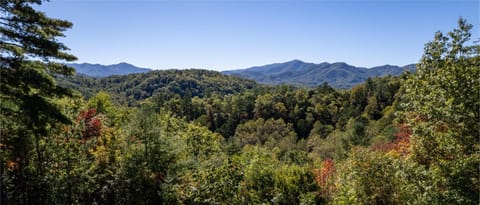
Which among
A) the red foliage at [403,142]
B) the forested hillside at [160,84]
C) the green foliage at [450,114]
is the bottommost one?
the forested hillside at [160,84]

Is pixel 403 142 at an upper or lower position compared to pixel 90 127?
lower

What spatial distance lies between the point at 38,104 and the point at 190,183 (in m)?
5.39

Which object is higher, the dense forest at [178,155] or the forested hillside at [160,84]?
the dense forest at [178,155]

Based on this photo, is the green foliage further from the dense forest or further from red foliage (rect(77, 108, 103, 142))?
red foliage (rect(77, 108, 103, 142))

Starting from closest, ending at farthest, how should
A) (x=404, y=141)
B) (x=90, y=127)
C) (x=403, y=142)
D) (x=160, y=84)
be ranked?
(x=90, y=127), (x=403, y=142), (x=404, y=141), (x=160, y=84)

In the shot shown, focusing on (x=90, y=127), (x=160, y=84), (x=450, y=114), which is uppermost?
(x=450, y=114)

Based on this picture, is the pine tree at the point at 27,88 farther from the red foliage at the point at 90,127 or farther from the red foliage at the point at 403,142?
the red foliage at the point at 403,142

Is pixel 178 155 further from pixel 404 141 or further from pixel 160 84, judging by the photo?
pixel 160 84

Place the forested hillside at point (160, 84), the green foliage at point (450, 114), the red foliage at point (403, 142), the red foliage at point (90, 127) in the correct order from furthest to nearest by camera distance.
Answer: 1. the forested hillside at point (160, 84)
2. the red foliage at point (90, 127)
3. the red foliage at point (403, 142)
4. the green foliage at point (450, 114)

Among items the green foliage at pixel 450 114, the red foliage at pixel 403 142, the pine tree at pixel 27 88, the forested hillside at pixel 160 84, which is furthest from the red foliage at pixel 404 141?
the forested hillside at pixel 160 84

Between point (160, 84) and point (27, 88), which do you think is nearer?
point (27, 88)

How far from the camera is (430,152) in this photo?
7.99 metres

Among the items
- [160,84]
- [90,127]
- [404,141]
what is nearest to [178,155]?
[90,127]

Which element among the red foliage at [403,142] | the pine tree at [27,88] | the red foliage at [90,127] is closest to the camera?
the pine tree at [27,88]
